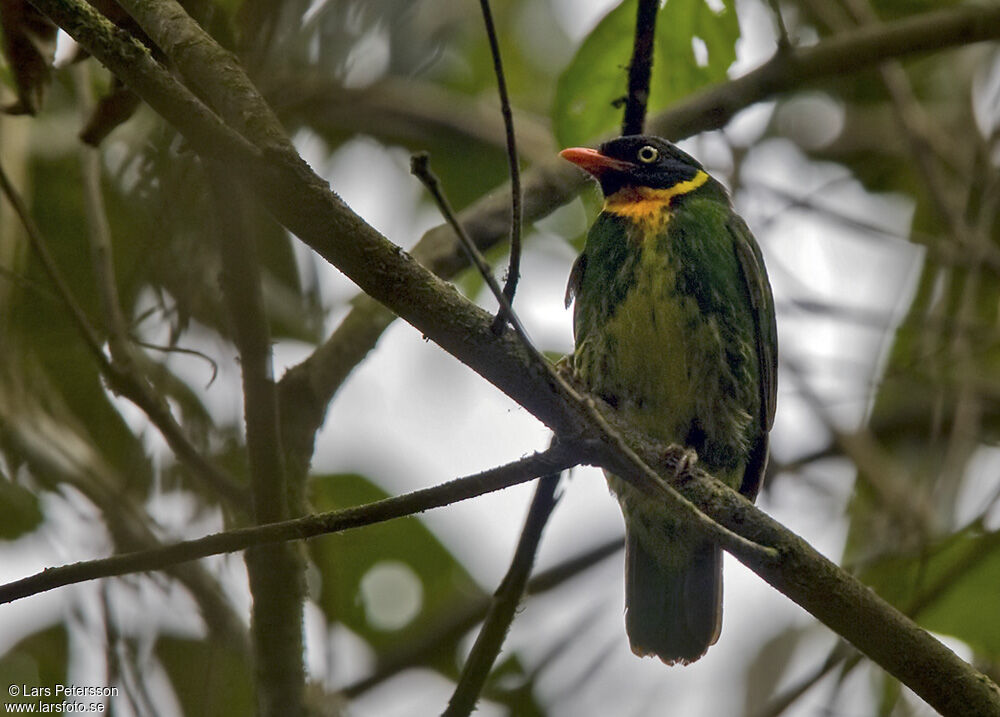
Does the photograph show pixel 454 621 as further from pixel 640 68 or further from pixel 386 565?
pixel 640 68

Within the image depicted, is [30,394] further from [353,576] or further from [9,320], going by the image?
[353,576]

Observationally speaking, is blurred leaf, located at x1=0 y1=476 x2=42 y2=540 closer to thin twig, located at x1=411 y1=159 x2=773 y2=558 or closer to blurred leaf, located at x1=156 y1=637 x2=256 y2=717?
blurred leaf, located at x1=156 y1=637 x2=256 y2=717

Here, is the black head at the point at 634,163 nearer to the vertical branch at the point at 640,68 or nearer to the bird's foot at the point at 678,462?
the vertical branch at the point at 640,68

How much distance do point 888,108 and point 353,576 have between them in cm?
367

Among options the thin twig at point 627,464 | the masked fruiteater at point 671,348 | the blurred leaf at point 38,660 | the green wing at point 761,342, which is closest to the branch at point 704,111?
the masked fruiteater at point 671,348

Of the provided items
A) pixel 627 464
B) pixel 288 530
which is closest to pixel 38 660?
pixel 288 530

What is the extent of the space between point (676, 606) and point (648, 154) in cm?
164

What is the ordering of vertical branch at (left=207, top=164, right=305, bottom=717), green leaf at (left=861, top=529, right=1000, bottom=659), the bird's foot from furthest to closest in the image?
1. green leaf at (left=861, top=529, right=1000, bottom=659)
2. the bird's foot
3. vertical branch at (left=207, top=164, right=305, bottom=717)

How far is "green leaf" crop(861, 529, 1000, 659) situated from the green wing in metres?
0.63

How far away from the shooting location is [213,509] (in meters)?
3.41

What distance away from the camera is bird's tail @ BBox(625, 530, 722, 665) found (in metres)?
4.23

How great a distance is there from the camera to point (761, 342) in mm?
4246

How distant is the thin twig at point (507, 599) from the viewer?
118 inches

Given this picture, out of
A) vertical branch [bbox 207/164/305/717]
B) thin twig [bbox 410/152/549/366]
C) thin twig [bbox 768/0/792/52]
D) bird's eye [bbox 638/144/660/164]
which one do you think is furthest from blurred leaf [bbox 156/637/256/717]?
thin twig [bbox 768/0/792/52]
